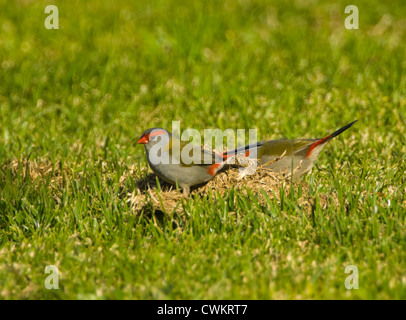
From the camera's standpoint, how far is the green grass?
3545 mm

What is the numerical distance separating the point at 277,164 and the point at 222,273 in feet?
4.73

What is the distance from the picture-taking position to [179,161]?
13.9 feet

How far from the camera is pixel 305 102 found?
21.5 feet

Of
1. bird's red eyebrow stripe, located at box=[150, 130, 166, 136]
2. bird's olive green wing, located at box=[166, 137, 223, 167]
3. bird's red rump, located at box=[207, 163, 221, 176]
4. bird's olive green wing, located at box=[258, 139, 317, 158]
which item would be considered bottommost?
bird's red rump, located at box=[207, 163, 221, 176]

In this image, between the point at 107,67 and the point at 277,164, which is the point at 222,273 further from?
the point at 107,67

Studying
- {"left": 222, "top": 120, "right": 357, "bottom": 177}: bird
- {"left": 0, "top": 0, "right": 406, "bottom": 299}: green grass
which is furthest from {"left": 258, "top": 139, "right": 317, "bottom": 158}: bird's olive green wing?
{"left": 0, "top": 0, "right": 406, "bottom": 299}: green grass

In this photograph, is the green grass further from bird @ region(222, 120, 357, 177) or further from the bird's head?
the bird's head

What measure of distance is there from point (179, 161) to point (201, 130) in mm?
1796

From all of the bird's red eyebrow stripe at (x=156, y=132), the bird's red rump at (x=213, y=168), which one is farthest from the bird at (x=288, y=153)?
the bird's red eyebrow stripe at (x=156, y=132)

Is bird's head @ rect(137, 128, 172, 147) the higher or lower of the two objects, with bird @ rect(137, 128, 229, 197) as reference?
higher

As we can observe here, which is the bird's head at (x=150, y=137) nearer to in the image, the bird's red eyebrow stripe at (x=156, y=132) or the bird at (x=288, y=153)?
the bird's red eyebrow stripe at (x=156, y=132)

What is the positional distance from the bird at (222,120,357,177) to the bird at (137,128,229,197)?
47 cm

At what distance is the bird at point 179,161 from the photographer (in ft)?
13.8


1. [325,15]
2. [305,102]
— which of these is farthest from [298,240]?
[325,15]
